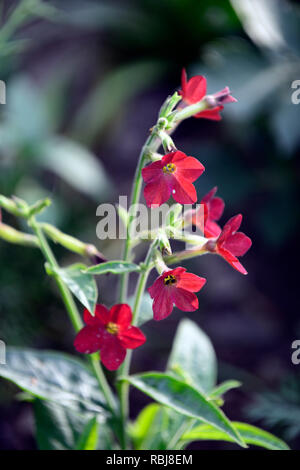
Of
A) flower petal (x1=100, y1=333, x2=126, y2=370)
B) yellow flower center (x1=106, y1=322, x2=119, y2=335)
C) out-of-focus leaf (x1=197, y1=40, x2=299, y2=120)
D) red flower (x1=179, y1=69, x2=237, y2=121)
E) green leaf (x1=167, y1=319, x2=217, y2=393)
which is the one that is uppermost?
out-of-focus leaf (x1=197, y1=40, x2=299, y2=120)

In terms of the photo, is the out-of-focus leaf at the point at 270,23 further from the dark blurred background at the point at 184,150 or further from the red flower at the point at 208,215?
the red flower at the point at 208,215

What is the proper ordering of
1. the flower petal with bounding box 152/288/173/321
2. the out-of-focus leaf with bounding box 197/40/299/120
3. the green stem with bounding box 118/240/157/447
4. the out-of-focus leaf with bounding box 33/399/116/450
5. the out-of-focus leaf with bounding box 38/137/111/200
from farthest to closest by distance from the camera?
the out-of-focus leaf with bounding box 38/137/111/200
the out-of-focus leaf with bounding box 197/40/299/120
the out-of-focus leaf with bounding box 33/399/116/450
the green stem with bounding box 118/240/157/447
the flower petal with bounding box 152/288/173/321

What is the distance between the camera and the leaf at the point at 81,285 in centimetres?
69

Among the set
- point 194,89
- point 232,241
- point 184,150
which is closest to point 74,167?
point 184,150

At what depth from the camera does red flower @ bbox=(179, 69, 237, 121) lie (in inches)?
29.5

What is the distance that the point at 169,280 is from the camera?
26.6 inches

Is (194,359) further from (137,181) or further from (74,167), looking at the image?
(74,167)

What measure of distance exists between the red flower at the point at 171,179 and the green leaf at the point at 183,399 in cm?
33

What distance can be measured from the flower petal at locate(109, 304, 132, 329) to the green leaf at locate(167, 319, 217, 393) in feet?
0.99

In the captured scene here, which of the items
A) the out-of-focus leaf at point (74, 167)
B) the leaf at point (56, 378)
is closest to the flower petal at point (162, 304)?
the leaf at point (56, 378)

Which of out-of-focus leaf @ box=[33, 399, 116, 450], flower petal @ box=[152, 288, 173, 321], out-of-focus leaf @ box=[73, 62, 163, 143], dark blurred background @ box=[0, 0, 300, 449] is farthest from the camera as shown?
out-of-focus leaf @ box=[73, 62, 163, 143]

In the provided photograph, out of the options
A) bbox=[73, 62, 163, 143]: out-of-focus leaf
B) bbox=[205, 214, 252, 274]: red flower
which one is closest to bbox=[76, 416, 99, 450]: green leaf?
bbox=[205, 214, 252, 274]: red flower

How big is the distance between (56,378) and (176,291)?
0.38 metres

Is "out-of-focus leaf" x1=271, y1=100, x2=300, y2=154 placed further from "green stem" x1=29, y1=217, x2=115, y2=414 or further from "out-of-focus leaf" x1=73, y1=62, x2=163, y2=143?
"green stem" x1=29, y1=217, x2=115, y2=414
